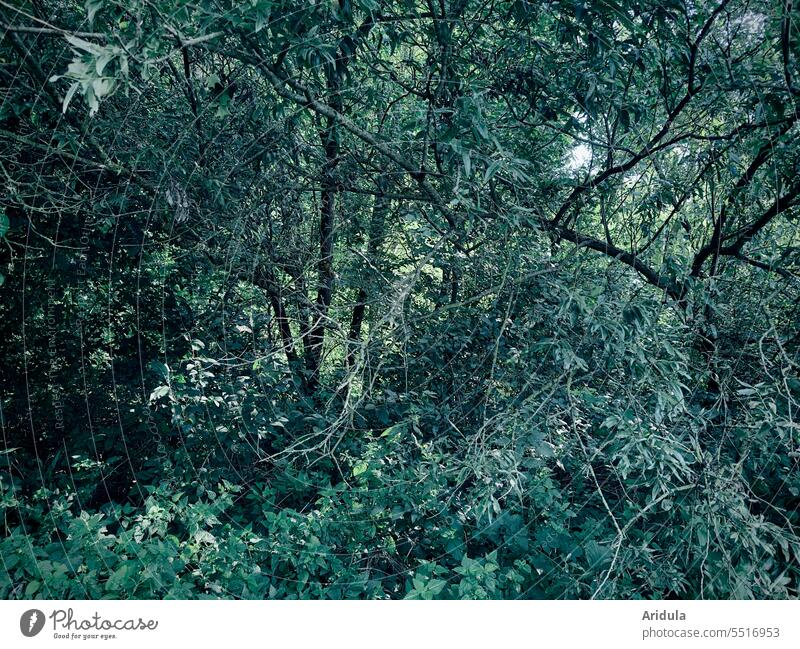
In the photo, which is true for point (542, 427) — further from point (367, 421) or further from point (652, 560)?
point (367, 421)

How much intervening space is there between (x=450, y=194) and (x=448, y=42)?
515mm

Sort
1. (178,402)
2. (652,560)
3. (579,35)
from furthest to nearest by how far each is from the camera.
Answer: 1. (178,402)
2. (579,35)
3. (652,560)

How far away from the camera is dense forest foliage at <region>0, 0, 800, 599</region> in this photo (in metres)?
1.88

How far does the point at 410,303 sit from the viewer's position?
2.39 meters

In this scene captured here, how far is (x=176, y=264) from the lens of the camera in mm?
2510

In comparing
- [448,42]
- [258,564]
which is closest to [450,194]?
[448,42]

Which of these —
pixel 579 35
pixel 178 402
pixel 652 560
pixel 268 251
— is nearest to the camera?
pixel 652 560

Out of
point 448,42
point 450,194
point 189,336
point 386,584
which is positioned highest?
point 448,42
